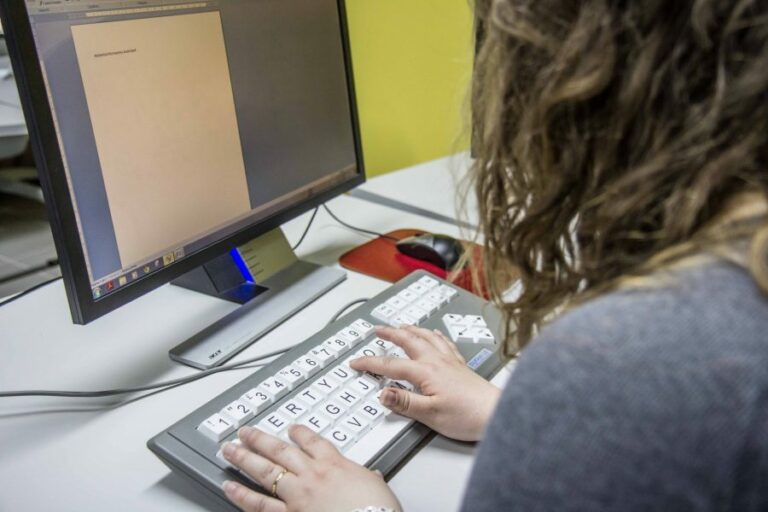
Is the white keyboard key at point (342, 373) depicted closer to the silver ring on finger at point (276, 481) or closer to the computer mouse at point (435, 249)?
the silver ring on finger at point (276, 481)

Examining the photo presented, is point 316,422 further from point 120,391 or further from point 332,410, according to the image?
point 120,391

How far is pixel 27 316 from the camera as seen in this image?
83cm

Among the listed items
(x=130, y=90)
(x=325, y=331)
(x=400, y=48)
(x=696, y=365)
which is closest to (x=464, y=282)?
(x=325, y=331)

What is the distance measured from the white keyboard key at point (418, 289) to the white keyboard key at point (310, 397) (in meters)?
0.24

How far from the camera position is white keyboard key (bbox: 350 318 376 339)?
2.35 feet

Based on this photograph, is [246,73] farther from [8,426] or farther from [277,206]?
[8,426]

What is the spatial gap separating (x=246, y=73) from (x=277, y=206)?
173 mm

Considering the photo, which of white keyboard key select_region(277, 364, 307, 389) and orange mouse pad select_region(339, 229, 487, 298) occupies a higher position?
white keyboard key select_region(277, 364, 307, 389)

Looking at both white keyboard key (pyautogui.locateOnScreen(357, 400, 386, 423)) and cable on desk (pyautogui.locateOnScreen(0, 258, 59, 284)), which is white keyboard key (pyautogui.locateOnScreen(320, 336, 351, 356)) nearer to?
white keyboard key (pyautogui.locateOnScreen(357, 400, 386, 423))

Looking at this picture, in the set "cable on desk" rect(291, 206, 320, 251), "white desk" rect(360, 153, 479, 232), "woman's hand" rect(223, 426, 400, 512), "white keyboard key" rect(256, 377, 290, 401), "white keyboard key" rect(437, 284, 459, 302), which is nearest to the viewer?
"woman's hand" rect(223, 426, 400, 512)

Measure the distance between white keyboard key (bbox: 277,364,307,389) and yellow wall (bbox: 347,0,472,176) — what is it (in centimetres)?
80

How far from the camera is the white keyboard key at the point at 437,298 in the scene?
80 centimetres

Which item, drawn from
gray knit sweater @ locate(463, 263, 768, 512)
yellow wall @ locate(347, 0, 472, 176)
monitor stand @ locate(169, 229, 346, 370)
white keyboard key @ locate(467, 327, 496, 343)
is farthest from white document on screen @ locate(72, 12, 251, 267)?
yellow wall @ locate(347, 0, 472, 176)

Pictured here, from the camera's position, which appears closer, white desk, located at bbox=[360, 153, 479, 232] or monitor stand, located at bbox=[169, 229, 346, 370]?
monitor stand, located at bbox=[169, 229, 346, 370]
